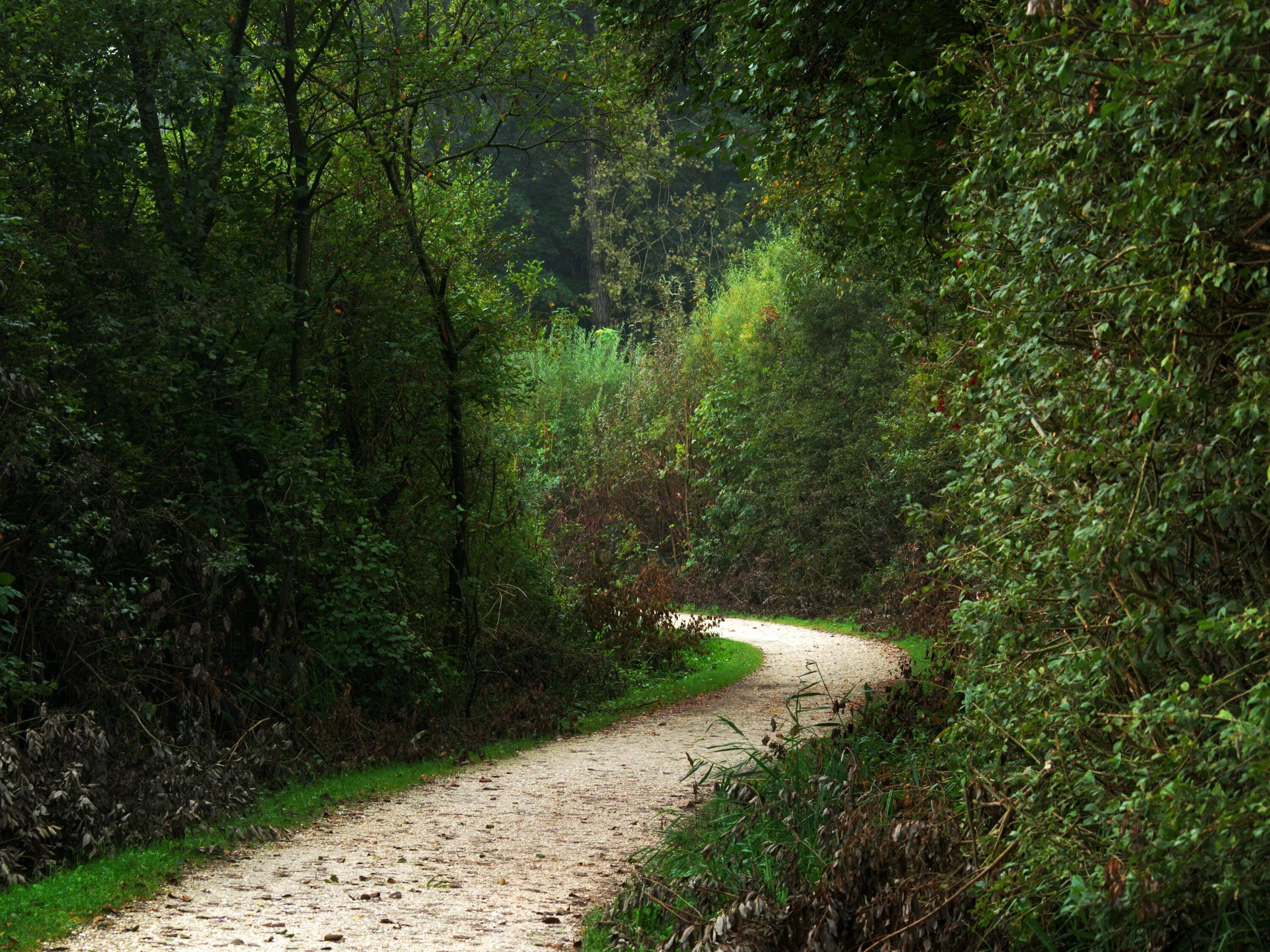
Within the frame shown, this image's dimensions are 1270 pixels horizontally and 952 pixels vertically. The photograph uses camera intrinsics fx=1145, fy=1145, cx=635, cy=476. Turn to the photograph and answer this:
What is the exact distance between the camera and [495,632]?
12.2 m

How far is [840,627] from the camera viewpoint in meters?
20.6

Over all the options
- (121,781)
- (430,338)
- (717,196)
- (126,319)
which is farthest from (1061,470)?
(717,196)

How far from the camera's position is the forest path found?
5.43 meters

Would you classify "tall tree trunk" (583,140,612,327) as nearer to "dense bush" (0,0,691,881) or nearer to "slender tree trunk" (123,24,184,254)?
"dense bush" (0,0,691,881)

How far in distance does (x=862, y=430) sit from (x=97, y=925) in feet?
56.9

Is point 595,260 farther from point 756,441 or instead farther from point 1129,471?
point 1129,471

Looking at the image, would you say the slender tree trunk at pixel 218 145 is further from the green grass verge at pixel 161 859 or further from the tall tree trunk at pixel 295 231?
the green grass verge at pixel 161 859

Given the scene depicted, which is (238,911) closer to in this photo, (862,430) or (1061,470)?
(1061,470)

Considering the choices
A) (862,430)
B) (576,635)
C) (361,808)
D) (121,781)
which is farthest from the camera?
(862,430)

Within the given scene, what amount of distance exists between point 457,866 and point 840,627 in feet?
48.2

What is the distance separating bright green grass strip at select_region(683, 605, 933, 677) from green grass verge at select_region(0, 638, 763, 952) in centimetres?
546

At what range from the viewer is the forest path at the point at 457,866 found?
543 centimetres

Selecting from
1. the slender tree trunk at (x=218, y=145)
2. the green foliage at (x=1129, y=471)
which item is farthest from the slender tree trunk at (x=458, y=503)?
the green foliage at (x=1129, y=471)

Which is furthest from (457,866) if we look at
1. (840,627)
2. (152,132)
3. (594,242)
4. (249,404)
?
(594,242)
